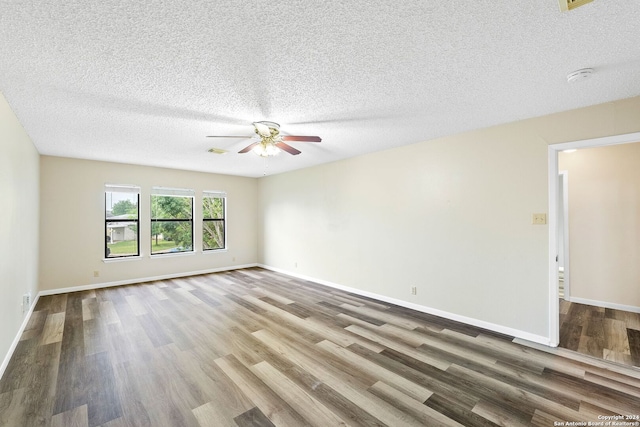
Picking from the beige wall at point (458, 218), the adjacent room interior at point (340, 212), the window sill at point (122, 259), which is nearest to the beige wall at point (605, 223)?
the adjacent room interior at point (340, 212)

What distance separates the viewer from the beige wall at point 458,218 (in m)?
2.99

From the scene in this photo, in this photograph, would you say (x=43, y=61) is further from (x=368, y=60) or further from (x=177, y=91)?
(x=368, y=60)

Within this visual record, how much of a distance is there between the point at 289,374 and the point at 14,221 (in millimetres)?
3286

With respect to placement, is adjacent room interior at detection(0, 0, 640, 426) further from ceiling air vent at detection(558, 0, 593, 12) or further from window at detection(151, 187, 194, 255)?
→ window at detection(151, 187, 194, 255)

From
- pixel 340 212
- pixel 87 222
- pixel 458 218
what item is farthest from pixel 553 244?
pixel 87 222

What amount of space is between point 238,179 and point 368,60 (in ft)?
18.8

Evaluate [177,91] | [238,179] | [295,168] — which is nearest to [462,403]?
[177,91]

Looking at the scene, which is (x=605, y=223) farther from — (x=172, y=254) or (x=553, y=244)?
(x=172, y=254)

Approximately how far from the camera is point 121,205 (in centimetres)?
557

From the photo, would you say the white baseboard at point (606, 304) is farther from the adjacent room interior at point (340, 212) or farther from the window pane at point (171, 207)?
the window pane at point (171, 207)

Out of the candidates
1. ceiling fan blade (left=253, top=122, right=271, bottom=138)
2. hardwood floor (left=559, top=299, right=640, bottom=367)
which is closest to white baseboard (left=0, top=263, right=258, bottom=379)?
ceiling fan blade (left=253, top=122, right=271, bottom=138)

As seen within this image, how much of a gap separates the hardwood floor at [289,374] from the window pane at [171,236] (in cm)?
222

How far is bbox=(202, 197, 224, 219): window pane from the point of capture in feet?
21.9

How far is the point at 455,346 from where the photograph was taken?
114 inches
